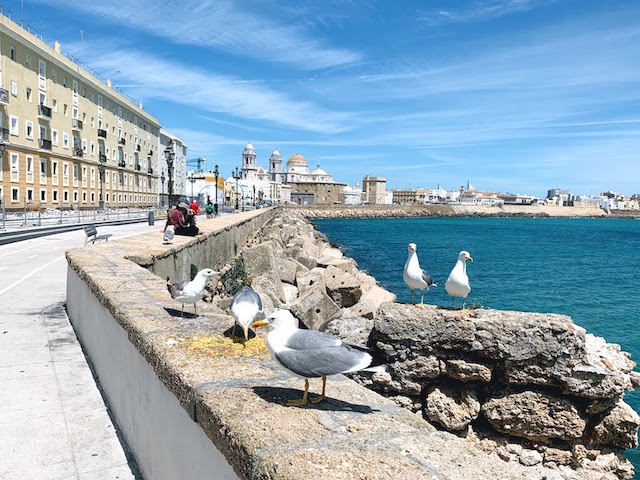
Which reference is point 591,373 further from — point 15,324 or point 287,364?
A: point 15,324

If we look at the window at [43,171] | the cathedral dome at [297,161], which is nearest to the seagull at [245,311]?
the window at [43,171]

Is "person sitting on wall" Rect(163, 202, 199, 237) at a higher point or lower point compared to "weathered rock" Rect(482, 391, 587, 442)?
higher

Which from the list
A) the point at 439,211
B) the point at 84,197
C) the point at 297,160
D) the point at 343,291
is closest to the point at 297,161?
the point at 297,160

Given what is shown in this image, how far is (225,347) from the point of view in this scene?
2943 millimetres

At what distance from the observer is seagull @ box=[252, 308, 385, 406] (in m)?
2.22

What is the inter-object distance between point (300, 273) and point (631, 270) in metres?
31.8

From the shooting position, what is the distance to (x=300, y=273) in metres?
16.4

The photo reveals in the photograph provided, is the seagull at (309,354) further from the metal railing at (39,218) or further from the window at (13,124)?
the window at (13,124)

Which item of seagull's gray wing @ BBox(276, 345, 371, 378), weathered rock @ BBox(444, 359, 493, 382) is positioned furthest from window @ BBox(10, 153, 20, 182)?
seagull's gray wing @ BBox(276, 345, 371, 378)

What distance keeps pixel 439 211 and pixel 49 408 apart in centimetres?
16543

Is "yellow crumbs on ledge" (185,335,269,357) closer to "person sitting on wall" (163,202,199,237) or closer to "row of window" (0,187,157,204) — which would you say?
"person sitting on wall" (163,202,199,237)

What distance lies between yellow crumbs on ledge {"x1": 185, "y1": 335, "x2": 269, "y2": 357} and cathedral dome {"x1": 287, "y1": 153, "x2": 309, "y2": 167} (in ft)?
556

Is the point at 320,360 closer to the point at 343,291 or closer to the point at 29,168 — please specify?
the point at 343,291

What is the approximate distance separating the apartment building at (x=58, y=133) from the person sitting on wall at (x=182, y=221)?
16.2 metres
